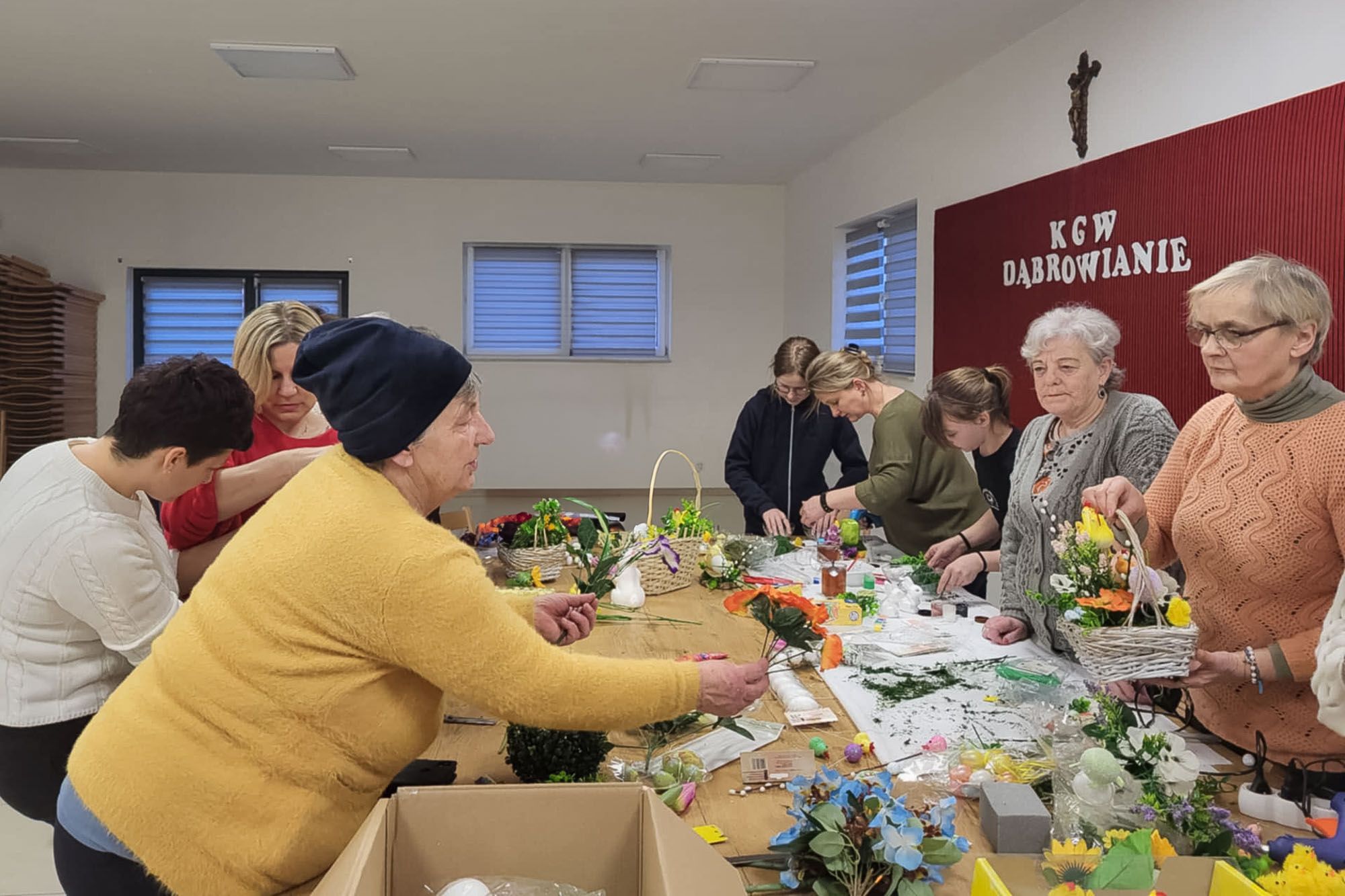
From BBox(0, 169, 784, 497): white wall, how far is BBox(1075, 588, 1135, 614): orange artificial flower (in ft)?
25.3

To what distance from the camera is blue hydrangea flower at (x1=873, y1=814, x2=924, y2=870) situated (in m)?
1.24

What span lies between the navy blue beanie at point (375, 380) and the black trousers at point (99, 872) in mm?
688

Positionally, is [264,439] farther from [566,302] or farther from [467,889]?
[566,302]

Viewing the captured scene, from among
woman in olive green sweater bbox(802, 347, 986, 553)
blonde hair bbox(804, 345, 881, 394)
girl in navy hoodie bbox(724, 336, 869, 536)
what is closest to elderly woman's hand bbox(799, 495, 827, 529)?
woman in olive green sweater bbox(802, 347, 986, 553)

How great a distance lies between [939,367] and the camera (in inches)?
225

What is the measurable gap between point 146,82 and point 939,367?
4734 mm

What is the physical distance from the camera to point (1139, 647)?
1.57 metres

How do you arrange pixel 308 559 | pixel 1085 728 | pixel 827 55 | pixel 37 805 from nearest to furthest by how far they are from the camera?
pixel 308 559
pixel 1085 728
pixel 37 805
pixel 827 55

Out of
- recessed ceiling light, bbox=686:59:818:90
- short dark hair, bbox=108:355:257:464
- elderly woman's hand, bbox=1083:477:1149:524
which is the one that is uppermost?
recessed ceiling light, bbox=686:59:818:90

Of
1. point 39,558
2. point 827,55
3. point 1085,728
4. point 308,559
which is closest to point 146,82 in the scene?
point 827,55

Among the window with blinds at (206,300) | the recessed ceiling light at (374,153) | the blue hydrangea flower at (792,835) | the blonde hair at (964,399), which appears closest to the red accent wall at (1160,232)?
the blonde hair at (964,399)

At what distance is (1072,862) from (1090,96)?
3.97m

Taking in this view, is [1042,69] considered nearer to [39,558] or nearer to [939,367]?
[939,367]

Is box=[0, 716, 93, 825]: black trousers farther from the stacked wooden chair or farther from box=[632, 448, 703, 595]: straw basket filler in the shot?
the stacked wooden chair
